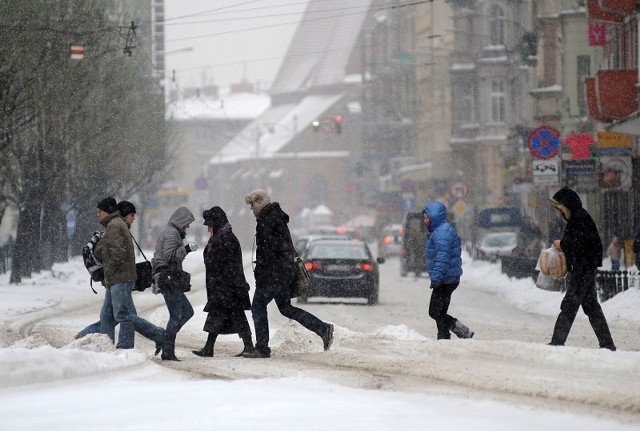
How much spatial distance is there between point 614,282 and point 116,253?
45.1 feet

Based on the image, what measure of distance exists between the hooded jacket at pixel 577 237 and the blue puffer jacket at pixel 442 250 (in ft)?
4.85

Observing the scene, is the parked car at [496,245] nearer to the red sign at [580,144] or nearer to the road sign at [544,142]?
the red sign at [580,144]

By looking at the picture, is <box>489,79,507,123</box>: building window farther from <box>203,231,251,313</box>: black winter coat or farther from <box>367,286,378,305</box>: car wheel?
<box>203,231,251,313</box>: black winter coat

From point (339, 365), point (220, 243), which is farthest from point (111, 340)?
point (339, 365)

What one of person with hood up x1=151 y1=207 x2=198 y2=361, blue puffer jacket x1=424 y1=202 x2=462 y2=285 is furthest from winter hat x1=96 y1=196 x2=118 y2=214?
blue puffer jacket x1=424 y1=202 x2=462 y2=285

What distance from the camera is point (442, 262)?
15633 millimetres

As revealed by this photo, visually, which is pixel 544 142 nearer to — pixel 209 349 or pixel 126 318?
pixel 209 349

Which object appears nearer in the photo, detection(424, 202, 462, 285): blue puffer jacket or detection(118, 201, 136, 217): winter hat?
detection(118, 201, 136, 217): winter hat

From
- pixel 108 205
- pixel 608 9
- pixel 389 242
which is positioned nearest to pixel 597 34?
pixel 608 9

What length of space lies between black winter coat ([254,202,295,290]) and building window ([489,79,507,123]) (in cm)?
6460

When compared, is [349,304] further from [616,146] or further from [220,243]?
[220,243]

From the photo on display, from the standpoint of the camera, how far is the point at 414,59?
10425cm

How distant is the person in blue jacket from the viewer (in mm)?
15633

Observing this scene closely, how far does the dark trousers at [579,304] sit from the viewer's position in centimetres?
1435
